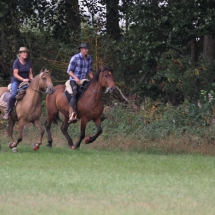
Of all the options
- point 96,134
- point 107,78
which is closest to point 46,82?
point 107,78

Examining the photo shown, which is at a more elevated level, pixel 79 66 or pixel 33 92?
pixel 79 66

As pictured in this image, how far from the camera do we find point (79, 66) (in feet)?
66.0

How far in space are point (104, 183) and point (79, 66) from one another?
7.41 metres

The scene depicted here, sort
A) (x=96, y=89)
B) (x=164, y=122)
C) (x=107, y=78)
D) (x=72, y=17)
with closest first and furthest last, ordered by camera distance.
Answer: (x=107, y=78), (x=96, y=89), (x=164, y=122), (x=72, y=17)

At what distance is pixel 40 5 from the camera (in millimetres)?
30188

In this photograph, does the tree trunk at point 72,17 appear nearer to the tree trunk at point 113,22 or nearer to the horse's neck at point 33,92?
the tree trunk at point 113,22

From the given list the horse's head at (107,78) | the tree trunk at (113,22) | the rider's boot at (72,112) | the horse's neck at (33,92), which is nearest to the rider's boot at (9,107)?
the horse's neck at (33,92)

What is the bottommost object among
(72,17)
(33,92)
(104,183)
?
(104,183)

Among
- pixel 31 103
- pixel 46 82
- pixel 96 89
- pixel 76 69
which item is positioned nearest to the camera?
pixel 46 82

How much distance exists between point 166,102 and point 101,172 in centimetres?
1134

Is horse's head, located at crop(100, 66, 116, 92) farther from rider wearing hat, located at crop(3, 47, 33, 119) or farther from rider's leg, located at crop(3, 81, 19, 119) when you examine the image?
rider's leg, located at crop(3, 81, 19, 119)

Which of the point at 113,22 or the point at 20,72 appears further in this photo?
the point at 113,22

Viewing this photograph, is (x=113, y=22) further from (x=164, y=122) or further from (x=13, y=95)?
(x=13, y=95)

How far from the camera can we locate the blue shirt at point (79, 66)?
20.1m
